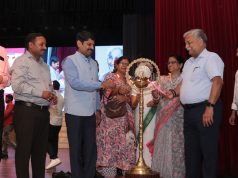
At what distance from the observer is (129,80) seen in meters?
4.88

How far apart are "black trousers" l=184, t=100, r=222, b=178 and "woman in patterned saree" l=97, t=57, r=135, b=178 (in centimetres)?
121

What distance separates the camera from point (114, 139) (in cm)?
506

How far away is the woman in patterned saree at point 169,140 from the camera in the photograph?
4848 mm

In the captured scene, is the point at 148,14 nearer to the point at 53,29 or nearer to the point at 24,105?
the point at 53,29

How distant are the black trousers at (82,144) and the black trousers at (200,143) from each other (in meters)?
0.78

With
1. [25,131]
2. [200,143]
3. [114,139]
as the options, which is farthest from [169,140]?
[25,131]

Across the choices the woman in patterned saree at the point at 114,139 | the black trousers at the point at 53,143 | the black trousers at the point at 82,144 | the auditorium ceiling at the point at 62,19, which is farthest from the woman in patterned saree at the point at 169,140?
the auditorium ceiling at the point at 62,19

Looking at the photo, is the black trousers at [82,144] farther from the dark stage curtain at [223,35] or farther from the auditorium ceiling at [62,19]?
the auditorium ceiling at [62,19]

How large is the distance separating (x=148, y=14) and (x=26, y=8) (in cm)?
262

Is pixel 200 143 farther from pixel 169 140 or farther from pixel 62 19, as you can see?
pixel 62 19

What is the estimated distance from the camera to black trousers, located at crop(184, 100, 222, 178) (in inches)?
149

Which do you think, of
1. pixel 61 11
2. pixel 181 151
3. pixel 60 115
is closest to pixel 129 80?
pixel 181 151

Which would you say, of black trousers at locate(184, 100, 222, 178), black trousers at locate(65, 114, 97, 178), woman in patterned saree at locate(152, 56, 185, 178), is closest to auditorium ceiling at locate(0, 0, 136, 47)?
woman in patterned saree at locate(152, 56, 185, 178)

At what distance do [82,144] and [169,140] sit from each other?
1104 mm
